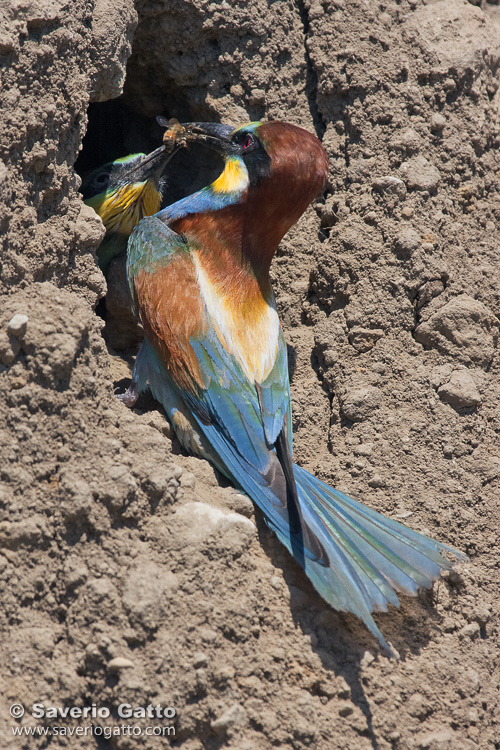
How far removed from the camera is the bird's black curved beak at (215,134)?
117 inches

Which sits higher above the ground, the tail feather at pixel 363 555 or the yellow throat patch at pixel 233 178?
the yellow throat patch at pixel 233 178

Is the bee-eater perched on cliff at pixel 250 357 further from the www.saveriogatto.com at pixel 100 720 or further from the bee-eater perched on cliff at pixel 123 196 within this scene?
the www.saveriogatto.com at pixel 100 720

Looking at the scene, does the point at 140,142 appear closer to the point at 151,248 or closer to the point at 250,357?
the point at 151,248

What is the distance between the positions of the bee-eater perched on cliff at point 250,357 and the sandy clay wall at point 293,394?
Result: 11 cm

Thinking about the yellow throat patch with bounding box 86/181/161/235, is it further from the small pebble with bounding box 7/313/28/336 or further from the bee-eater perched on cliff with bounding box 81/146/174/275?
the small pebble with bounding box 7/313/28/336

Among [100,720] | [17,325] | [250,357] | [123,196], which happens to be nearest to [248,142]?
[123,196]

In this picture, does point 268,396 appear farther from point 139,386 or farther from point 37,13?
Result: point 37,13

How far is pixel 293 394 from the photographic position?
2902 millimetres

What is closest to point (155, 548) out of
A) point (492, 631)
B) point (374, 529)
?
point (374, 529)

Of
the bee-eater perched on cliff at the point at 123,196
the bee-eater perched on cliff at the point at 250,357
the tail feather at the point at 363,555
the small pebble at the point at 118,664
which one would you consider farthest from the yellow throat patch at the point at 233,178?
the small pebble at the point at 118,664

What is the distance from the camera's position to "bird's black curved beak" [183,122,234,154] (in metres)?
2.97

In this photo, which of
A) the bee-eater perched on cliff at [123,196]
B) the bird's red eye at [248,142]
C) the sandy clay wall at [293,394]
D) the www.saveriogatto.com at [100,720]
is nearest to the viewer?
the www.saveriogatto.com at [100,720]

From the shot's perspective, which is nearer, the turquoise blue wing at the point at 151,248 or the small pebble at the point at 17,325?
the small pebble at the point at 17,325

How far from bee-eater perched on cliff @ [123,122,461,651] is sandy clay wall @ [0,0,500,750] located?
4.2 inches
